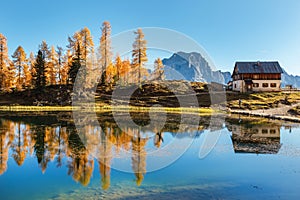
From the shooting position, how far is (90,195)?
1049cm

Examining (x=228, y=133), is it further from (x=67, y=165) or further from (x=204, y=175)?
(x=67, y=165)

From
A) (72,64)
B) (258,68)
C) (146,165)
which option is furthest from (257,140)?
(258,68)

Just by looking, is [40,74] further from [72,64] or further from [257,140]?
[257,140]

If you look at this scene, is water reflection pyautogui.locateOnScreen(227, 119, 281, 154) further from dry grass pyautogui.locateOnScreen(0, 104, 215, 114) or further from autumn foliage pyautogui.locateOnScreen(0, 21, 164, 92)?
autumn foliage pyautogui.locateOnScreen(0, 21, 164, 92)

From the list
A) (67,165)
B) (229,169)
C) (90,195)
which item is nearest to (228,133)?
(229,169)

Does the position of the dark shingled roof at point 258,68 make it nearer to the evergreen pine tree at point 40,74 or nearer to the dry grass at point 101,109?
the dry grass at point 101,109

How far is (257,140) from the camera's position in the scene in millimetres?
22062

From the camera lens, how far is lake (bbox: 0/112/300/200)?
11.0 meters

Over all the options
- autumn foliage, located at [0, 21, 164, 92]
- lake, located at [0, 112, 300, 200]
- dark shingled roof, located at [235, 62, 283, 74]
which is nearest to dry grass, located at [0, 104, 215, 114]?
autumn foliage, located at [0, 21, 164, 92]

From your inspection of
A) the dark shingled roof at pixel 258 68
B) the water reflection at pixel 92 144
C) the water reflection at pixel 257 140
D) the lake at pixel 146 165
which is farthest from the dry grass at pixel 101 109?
the dark shingled roof at pixel 258 68

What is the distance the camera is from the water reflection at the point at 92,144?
14297 mm

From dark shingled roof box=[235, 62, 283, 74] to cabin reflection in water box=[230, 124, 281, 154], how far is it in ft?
145

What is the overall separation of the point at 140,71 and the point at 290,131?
41.0 m

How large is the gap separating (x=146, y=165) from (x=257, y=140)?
1164cm
